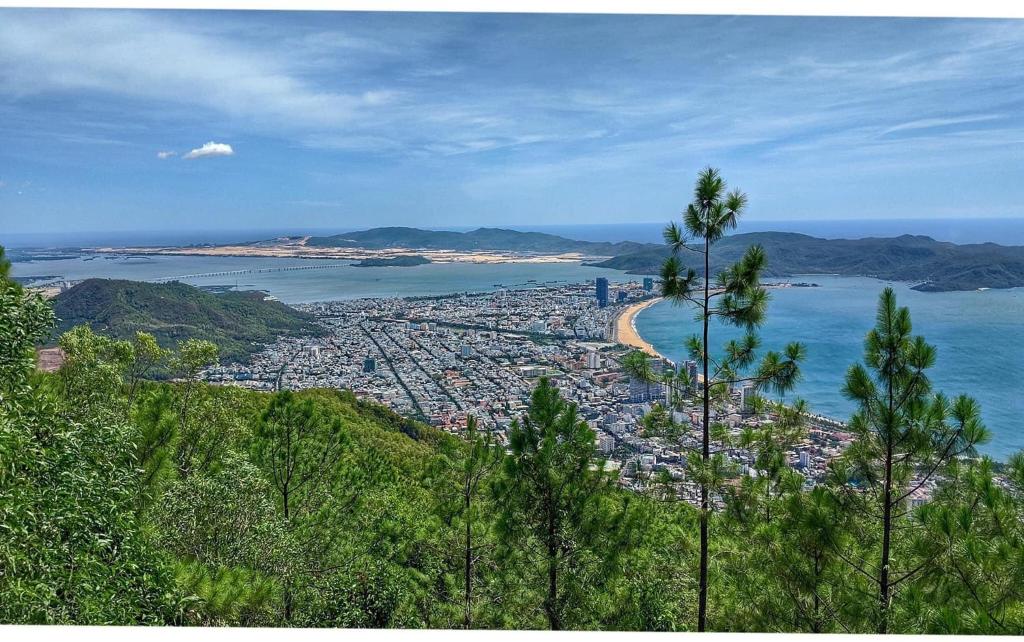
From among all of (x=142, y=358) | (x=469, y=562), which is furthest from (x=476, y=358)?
(x=142, y=358)

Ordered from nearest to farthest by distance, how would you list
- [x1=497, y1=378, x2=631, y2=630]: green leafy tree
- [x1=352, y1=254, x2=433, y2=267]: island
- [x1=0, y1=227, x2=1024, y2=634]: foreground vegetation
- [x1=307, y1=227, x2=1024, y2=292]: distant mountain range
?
[x1=0, y1=227, x2=1024, y2=634]: foreground vegetation, [x1=497, y1=378, x2=631, y2=630]: green leafy tree, [x1=307, y1=227, x2=1024, y2=292]: distant mountain range, [x1=352, y1=254, x2=433, y2=267]: island

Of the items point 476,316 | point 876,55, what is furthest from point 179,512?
point 876,55

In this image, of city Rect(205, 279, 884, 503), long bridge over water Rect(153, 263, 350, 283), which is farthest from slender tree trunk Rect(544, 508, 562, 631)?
long bridge over water Rect(153, 263, 350, 283)

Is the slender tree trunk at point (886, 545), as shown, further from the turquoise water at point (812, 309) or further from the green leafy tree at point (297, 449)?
the green leafy tree at point (297, 449)

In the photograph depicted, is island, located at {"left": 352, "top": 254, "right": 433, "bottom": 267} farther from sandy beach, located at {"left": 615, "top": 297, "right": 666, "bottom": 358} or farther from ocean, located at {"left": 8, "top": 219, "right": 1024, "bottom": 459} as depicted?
sandy beach, located at {"left": 615, "top": 297, "right": 666, "bottom": 358}

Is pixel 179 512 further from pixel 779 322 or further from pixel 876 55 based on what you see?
pixel 876 55

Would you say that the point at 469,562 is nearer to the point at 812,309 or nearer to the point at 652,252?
the point at 652,252

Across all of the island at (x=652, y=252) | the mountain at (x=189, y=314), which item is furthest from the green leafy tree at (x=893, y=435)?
the mountain at (x=189, y=314)
